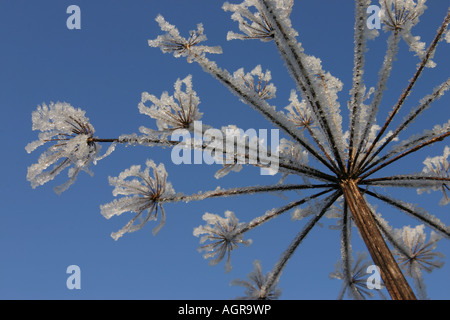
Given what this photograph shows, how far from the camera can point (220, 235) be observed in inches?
197

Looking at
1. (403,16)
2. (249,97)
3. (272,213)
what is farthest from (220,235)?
(403,16)

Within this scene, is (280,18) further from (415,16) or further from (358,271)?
Result: (358,271)

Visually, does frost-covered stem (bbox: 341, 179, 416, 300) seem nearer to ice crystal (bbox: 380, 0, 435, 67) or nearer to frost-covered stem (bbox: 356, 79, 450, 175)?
frost-covered stem (bbox: 356, 79, 450, 175)

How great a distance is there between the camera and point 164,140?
12.8 ft

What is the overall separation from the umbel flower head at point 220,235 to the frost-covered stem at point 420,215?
2.06m

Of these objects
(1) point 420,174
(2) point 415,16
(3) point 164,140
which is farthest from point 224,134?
(2) point 415,16

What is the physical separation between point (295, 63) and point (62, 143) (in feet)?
10.2

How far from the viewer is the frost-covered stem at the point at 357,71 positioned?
3.37 meters

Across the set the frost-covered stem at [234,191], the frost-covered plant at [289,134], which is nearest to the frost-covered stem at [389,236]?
the frost-covered plant at [289,134]

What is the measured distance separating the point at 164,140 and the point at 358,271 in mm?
4164

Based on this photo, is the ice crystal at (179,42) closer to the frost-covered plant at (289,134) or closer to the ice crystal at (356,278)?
the frost-covered plant at (289,134)

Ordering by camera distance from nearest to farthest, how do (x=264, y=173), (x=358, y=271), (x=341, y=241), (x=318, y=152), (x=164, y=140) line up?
(x=164, y=140)
(x=318, y=152)
(x=264, y=173)
(x=341, y=241)
(x=358, y=271)
